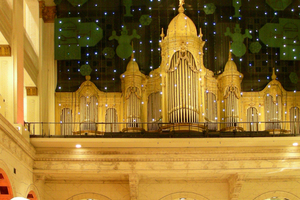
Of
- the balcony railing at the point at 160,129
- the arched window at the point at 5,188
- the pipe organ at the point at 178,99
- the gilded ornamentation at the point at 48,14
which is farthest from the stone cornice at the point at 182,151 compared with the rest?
the gilded ornamentation at the point at 48,14

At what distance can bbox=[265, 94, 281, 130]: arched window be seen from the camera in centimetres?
1843

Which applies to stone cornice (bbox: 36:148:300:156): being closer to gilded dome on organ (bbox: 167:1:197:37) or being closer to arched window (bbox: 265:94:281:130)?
arched window (bbox: 265:94:281:130)

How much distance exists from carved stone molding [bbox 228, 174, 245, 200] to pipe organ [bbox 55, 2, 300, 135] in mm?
1776

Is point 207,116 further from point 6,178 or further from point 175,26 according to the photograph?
point 6,178

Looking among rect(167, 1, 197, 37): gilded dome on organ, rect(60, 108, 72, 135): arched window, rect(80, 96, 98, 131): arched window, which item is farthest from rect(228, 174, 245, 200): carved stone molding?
rect(60, 108, 72, 135): arched window

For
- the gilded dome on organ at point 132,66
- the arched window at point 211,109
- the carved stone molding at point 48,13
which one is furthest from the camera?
the carved stone molding at point 48,13

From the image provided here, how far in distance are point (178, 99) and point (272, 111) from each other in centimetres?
315

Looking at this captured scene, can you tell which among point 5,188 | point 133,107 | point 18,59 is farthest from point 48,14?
point 5,188

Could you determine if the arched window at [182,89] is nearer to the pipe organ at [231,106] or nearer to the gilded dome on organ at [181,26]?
the gilded dome on organ at [181,26]

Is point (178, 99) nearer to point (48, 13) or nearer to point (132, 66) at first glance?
point (132, 66)

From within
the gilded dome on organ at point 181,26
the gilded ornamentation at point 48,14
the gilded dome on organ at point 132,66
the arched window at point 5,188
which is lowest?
the arched window at point 5,188

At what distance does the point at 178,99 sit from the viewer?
1792 centimetres

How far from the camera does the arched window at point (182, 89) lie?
17.7 meters

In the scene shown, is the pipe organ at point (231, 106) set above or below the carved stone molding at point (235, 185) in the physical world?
above
